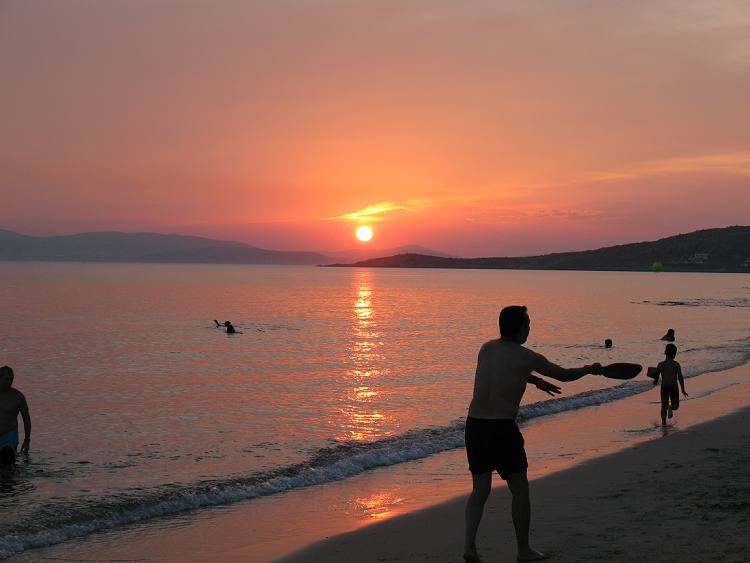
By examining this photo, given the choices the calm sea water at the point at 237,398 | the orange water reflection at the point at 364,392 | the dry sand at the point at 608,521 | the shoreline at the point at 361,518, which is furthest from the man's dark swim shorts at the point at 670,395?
the orange water reflection at the point at 364,392

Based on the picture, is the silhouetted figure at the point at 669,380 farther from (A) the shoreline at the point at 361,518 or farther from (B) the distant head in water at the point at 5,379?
(B) the distant head in water at the point at 5,379

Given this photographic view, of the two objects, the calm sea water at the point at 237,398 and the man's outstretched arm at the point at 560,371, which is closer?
the man's outstretched arm at the point at 560,371

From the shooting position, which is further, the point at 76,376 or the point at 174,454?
the point at 76,376

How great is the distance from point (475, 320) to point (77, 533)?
2147 inches

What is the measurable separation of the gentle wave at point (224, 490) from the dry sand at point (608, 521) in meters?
3.28

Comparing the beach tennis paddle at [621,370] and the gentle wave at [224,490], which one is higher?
the beach tennis paddle at [621,370]

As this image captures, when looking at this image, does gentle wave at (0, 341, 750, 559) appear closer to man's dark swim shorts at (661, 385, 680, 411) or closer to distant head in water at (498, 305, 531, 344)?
man's dark swim shorts at (661, 385, 680, 411)

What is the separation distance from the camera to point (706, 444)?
13.5m

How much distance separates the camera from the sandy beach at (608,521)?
7242mm

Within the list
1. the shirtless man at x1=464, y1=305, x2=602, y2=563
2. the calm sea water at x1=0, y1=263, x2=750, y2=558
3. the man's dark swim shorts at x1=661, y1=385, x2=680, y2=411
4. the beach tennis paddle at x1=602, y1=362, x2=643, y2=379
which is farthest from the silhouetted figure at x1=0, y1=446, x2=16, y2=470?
the man's dark swim shorts at x1=661, y1=385, x2=680, y2=411

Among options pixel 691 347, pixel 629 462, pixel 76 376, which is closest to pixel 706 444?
pixel 629 462

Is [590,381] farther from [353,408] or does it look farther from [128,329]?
[128,329]

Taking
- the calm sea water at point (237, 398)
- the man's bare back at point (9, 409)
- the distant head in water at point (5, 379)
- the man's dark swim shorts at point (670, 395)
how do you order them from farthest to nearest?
1. the man's dark swim shorts at point (670, 395)
2. the calm sea water at point (237, 398)
3. the distant head in water at point (5, 379)
4. the man's bare back at point (9, 409)

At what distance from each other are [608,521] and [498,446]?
2868 mm
